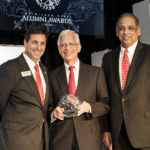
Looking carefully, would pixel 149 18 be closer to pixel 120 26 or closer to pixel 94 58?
pixel 120 26

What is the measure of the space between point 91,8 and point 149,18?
1.66m

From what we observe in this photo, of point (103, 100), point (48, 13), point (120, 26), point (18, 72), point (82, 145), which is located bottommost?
point (82, 145)

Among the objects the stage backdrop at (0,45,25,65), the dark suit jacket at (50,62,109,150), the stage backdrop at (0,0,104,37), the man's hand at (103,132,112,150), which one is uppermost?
the stage backdrop at (0,0,104,37)

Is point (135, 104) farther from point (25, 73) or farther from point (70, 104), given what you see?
point (25, 73)

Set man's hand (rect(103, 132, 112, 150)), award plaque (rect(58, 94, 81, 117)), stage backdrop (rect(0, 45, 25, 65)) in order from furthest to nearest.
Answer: stage backdrop (rect(0, 45, 25, 65))
man's hand (rect(103, 132, 112, 150))
award plaque (rect(58, 94, 81, 117))

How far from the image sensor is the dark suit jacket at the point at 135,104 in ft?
8.15

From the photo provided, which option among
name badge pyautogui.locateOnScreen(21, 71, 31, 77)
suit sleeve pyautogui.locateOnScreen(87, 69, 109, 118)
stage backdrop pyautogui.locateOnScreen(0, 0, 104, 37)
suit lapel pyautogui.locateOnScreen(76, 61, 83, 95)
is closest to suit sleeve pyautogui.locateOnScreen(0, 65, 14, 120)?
name badge pyautogui.locateOnScreen(21, 71, 31, 77)

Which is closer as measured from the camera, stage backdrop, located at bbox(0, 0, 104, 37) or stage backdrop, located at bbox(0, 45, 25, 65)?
stage backdrop, located at bbox(0, 0, 104, 37)

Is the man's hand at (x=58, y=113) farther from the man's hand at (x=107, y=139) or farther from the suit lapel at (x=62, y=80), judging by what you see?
the man's hand at (x=107, y=139)

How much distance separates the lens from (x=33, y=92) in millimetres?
2408

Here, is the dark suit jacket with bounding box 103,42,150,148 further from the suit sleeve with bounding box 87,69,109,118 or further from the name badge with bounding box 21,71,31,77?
the name badge with bounding box 21,71,31,77

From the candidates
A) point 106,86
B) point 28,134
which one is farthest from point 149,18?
point 28,134

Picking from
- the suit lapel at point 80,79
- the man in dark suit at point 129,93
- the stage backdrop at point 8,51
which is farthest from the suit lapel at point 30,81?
the stage backdrop at point 8,51

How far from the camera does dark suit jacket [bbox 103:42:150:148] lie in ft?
8.15
